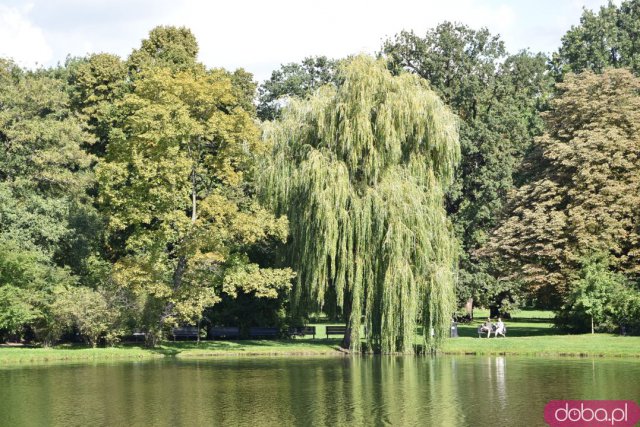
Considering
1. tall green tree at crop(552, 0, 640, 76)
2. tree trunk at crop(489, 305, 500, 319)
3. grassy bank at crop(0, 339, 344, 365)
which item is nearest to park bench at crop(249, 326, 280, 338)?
grassy bank at crop(0, 339, 344, 365)

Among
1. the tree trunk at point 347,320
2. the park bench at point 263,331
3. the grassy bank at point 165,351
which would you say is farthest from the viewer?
the park bench at point 263,331

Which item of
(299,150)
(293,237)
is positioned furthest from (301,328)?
(299,150)

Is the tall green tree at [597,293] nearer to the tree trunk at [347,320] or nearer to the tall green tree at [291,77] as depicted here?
the tree trunk at [347,320]

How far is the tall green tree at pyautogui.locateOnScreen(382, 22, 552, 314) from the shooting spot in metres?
58.3

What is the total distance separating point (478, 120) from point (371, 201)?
74.7 ft

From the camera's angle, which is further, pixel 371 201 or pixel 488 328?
pixel 488 328

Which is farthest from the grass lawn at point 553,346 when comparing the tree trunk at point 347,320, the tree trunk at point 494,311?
the tree trunk at point 494,311

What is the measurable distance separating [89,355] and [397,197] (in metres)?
15.7

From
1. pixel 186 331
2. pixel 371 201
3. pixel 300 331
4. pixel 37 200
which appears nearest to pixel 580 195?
pixel 371 201

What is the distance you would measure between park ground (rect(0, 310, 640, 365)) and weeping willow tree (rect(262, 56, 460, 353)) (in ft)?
7.22

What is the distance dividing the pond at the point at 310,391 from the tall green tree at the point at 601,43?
31704mm

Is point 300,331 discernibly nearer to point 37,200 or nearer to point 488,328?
point 488,328

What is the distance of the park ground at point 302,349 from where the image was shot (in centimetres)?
3922
